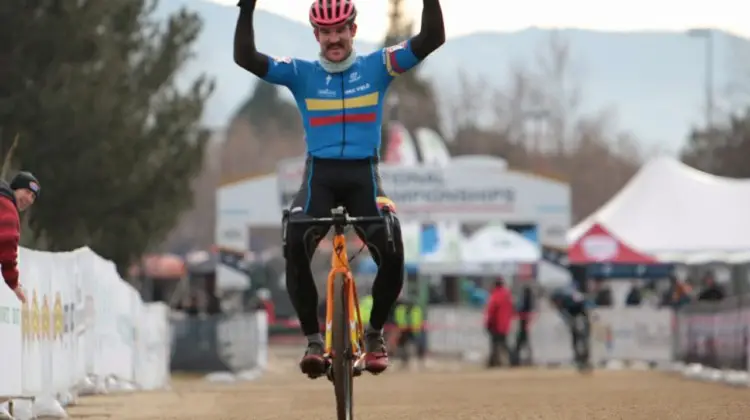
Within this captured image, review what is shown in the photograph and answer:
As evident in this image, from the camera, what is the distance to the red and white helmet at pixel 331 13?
1155 cm

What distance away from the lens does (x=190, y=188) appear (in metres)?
45.6

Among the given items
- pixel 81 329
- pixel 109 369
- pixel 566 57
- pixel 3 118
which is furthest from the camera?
pixel 566 57

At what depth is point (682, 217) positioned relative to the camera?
50.8 m

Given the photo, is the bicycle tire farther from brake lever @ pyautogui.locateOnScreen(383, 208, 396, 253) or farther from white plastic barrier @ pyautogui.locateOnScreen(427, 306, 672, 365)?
white plastic barrier @ pyautogui.locateOnScreen(427, 306, 672, 365)

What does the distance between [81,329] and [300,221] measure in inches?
310

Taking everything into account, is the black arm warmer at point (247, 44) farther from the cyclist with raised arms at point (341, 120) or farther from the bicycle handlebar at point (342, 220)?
the bicycle handlebar at point (342, 220)

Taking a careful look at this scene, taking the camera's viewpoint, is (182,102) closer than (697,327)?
No

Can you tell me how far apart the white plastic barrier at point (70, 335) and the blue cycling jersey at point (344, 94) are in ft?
10.3

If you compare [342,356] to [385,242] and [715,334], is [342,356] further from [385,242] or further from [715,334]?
[715,334]

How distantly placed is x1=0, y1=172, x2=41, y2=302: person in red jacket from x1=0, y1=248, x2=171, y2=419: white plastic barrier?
386mm

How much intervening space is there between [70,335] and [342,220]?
7415 mm

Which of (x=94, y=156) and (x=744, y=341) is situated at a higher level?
(x=94, y=156)

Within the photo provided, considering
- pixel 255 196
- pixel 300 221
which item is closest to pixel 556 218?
pixel 255 196

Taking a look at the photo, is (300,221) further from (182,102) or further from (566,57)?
(566,57)
